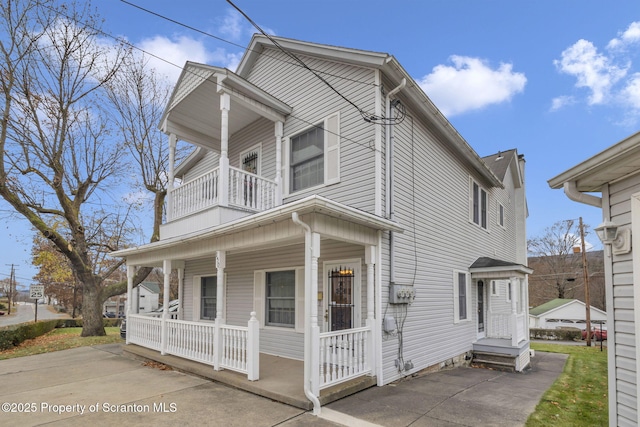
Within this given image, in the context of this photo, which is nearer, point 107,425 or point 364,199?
point 107,425

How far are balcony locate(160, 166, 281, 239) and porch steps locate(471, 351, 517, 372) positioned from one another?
7.51 meters

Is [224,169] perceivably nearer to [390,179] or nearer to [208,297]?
[390,179]

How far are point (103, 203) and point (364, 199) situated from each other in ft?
52.5

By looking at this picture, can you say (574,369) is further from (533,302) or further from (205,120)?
(533,302)

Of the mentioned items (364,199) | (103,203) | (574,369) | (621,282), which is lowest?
(574,369)

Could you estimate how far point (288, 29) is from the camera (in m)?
9.63

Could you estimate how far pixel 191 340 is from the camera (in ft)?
27.0

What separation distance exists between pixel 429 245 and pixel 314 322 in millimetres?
4457

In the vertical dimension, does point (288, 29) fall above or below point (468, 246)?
above

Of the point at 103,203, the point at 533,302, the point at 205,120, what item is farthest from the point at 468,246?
the point at 533,302

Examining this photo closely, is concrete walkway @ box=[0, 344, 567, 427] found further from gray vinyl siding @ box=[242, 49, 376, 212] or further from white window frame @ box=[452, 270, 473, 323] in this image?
gray vinyl siding @ box=[242, 49, 376, 212]

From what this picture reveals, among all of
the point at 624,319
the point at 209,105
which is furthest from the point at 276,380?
the point at 209,105

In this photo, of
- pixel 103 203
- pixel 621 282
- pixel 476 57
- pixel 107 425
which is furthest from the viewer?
pixel 476 57

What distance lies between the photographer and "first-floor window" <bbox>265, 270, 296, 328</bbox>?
29.0 feet
